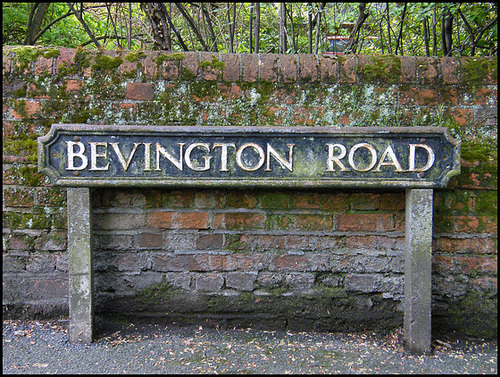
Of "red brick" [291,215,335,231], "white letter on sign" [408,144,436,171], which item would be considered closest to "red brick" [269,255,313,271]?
"red brick" [291,215,335,231]

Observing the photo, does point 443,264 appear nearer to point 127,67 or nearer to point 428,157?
point 428,157

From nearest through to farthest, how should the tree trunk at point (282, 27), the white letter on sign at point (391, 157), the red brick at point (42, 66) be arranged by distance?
the white letter on sign at point (391, 157), the red brick at point (42, 66), the tree trunk at point (282, 27)

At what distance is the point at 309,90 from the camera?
2.00m

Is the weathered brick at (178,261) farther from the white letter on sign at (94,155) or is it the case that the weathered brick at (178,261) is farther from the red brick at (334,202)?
the red brick at (334,202)

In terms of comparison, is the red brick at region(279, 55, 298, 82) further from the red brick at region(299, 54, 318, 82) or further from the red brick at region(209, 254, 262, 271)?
the red brick at region(209, 254, 262, 271)

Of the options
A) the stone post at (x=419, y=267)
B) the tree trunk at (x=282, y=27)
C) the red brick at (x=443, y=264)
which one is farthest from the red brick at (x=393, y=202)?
the tree trunk at (x=282, y=27)

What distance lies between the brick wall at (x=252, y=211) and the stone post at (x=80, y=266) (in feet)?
0.52

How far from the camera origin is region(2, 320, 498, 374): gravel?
5.73 feet

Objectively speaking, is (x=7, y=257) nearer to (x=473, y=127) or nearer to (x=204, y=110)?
(x=204, y=110)

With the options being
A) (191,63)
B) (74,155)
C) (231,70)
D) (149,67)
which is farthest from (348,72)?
(74,155)

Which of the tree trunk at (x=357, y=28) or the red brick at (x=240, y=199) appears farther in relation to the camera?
the tree trunk at (x=357, y=28)

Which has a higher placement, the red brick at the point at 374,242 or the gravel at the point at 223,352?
the red brick at the point at 374,242

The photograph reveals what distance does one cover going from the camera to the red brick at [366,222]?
204 cm

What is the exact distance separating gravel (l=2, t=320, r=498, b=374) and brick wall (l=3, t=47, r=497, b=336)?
9cm
